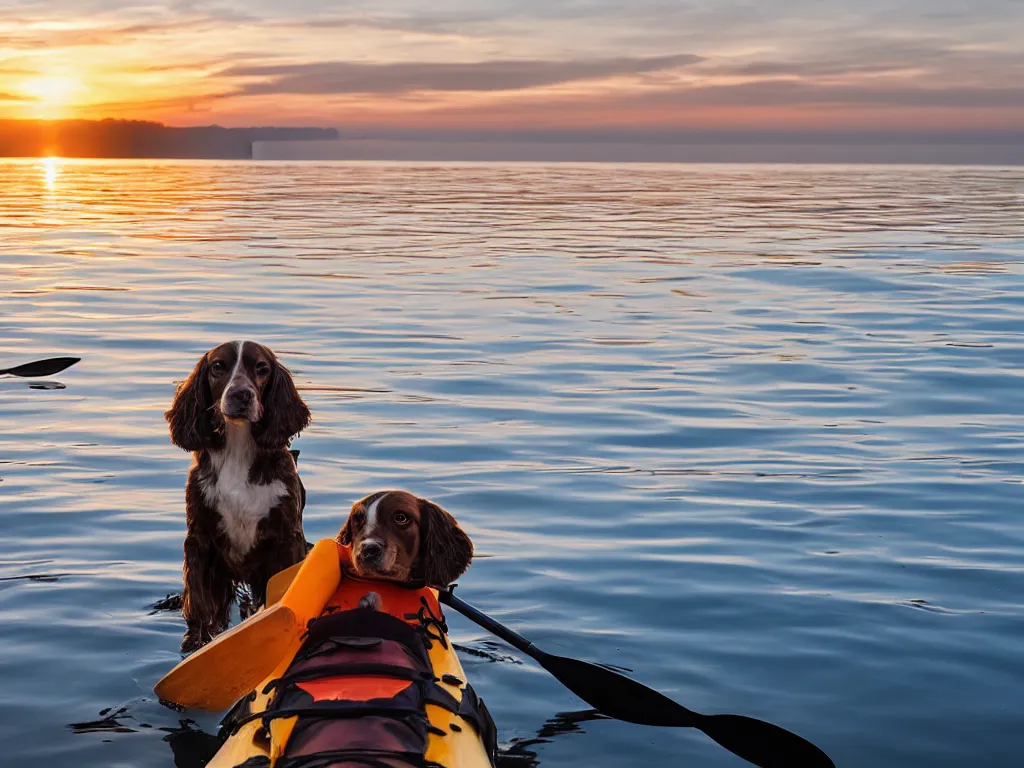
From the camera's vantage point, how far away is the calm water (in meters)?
8.04

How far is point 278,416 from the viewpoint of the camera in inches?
327

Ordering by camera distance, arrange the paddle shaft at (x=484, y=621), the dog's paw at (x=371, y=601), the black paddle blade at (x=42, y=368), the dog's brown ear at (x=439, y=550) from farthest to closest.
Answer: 1. the black paddle blade at (x=42, y=368)
2. the paddle shaft at (x=484, y=621)
3. the dog's brown ear at (x=439, y=550)
4. the dog's paw at (x=371, y=601)

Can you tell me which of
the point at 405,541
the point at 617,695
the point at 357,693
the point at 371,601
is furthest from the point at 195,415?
the point at 357,693

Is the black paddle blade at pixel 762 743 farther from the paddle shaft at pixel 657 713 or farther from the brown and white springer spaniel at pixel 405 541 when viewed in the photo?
the brown and white springer spaniel at pixel 405 541

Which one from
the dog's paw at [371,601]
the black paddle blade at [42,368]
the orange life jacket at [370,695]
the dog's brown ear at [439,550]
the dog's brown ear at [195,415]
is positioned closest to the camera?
the orange life jacket at [370,695]

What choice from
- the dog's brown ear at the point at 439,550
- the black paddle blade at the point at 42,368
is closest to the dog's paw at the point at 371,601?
the dog's brown ear at the point at 439,550

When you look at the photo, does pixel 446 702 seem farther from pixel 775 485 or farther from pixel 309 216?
pixel 309 216

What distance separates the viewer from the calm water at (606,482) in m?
8.04

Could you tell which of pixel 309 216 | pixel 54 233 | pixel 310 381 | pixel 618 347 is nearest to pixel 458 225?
pixel 309 216

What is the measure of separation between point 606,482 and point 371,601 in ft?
21.0

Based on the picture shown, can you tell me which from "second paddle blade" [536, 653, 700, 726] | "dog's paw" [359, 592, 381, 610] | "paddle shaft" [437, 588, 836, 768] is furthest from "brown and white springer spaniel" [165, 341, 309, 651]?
"second paddle blade" [536, 653, 700, 726]

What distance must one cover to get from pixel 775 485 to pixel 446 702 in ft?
24.1

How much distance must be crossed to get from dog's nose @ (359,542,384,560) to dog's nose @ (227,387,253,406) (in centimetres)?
144

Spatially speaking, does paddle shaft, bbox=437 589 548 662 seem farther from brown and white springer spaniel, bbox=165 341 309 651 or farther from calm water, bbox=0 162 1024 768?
brown and white springer spaniel, bbox=165 341 309 651
